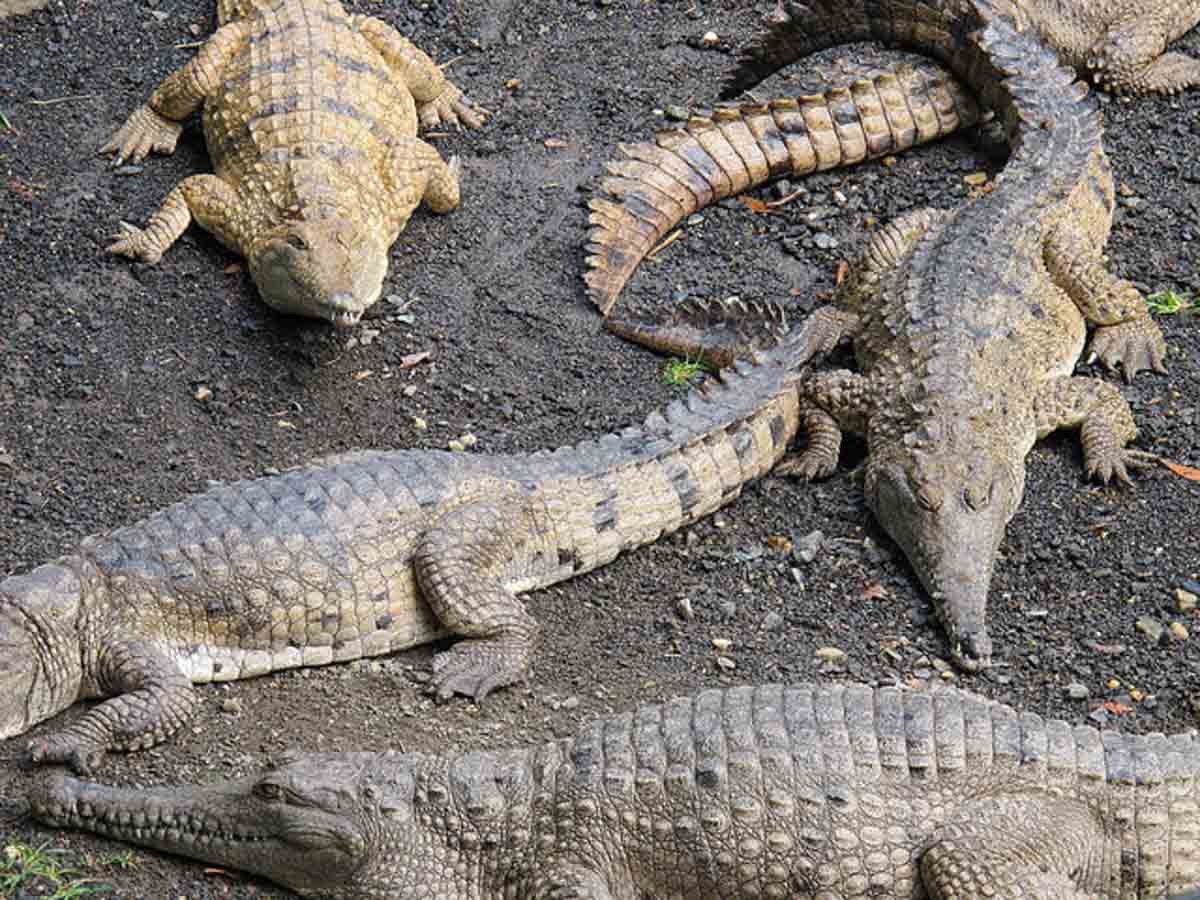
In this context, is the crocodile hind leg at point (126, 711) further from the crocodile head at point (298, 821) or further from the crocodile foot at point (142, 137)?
the crocodile foot at point (142, 137)

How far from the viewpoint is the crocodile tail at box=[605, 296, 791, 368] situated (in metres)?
6.85

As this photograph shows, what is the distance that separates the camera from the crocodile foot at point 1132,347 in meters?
6.92

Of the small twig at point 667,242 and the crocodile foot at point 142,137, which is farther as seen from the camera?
the crocodile foot at point 142,137

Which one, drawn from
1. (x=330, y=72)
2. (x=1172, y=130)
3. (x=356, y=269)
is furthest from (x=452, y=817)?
(x=1172, y=130)

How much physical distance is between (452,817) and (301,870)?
Answer: 1.41ft

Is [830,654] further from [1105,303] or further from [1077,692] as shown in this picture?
[1105,303]

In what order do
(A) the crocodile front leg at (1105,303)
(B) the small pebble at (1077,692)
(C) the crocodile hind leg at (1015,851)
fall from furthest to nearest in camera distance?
1. (A) the crocodile front leg at (1105,303)
2. (B) the small pebble at (1077,692)
3. (C) the crocodile hind leg at (1015,851)

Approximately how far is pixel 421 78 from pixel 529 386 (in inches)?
81.1

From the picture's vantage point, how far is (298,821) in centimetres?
465

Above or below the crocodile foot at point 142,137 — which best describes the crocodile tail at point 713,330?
above

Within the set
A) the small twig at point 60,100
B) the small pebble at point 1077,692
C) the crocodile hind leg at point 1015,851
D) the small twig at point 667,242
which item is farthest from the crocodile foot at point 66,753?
the small twig at point 60,100

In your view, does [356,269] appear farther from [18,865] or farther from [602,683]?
[18,865]

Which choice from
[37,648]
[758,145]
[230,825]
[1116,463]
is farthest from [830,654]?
[758,145]

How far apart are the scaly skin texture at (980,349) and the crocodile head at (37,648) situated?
103 inches
